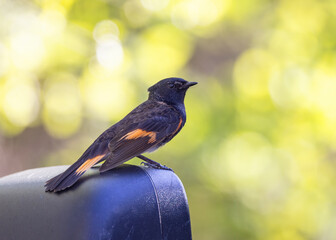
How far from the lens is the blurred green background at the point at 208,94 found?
5012 mm

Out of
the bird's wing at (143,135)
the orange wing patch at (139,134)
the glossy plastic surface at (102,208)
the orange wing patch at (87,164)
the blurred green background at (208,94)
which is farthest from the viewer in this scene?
the blurred green background at (208,94)

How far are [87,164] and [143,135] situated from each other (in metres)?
0.68

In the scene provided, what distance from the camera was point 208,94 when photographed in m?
5.36

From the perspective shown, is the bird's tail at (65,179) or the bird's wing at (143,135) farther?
the bird's wing at (143,135)

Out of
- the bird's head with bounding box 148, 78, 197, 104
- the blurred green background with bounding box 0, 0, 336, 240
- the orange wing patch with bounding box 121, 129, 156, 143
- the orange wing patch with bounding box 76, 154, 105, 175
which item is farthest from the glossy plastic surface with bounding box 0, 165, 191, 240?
the blurred green background with bounding box 0, 0, 336, 240

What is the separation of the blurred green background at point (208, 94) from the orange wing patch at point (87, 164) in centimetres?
226

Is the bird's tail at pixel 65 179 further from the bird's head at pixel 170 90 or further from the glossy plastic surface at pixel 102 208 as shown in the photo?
the bird's head at pixel 170 90

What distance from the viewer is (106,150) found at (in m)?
2.86

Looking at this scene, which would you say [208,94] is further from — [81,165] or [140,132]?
[81,165]

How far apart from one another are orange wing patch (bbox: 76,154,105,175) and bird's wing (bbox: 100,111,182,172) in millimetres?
73

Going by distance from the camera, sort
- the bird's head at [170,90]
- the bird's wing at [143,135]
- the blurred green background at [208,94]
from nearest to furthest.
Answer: the bird's wing at [143,135]
the bird's head at [170,90]
the blurred green background at [208,94]

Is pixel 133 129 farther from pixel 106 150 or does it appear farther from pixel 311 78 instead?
pixel 311 78

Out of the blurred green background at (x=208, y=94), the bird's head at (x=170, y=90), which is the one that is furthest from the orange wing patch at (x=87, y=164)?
the blurred green background at (x=208, y=94)

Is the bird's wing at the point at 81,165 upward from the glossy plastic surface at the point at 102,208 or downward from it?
upward
